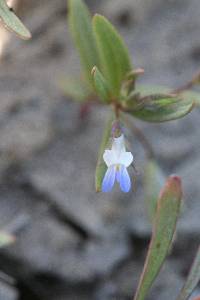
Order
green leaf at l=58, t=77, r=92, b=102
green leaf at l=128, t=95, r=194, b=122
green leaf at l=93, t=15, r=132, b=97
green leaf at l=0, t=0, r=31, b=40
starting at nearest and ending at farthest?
green leaf at l=0, t=0, r=31, b=40 → green leaf at l=128, t=95, r=194, b=122 → green leaf at l=93, t=15, r=132, b=97 → green leaf at l=58, t=77, r=92, b=102

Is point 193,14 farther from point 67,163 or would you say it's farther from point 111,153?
point 111,153

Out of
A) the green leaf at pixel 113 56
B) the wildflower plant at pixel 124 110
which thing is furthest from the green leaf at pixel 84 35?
the green leaf at pixel 113 56

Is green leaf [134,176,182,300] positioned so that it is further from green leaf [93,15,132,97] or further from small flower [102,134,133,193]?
green leaf [93,15,132,97]

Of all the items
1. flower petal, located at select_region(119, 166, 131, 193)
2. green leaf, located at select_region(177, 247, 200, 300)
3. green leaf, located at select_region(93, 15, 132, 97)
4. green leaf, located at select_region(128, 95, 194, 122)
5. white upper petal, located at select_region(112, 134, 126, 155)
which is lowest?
green leaf, located at select_region(177, 247, 200, 300)

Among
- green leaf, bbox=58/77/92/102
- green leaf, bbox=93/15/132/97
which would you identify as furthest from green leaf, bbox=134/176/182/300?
green leaf, bbox=58/77/92/102

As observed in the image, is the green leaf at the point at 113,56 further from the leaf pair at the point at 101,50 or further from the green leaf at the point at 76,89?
the green leaf at the point at 76,89

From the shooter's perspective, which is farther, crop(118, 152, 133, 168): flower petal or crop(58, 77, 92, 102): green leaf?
crop(58, 77, 92, 102): green leaf

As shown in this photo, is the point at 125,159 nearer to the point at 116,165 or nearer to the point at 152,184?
the point at 116,165
